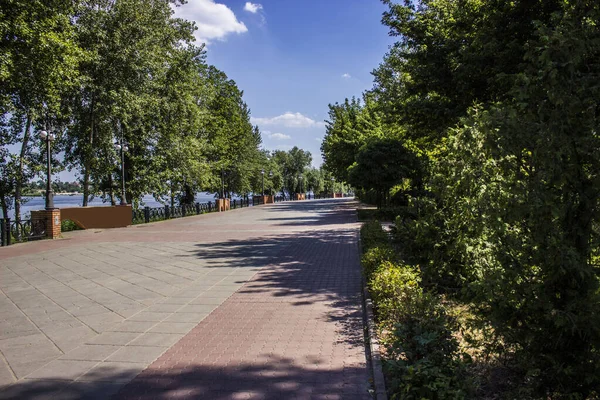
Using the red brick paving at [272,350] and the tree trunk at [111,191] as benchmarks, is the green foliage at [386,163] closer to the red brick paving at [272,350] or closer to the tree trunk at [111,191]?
the red brick paving at [272,350]

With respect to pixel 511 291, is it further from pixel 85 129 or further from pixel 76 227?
pixel 85 129

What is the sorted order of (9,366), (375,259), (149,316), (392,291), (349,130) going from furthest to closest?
1. (349,130)
2. (375,259)
3. (149,316)
4. (392,291)
5. (9,366)

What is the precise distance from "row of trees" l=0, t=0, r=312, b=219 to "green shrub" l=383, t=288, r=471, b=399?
16.5 meters

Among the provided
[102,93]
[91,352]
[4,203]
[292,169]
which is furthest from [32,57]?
Answer: [292,169]

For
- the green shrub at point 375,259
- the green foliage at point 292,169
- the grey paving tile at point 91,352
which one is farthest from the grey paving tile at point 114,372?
the green foliage at point 292,169

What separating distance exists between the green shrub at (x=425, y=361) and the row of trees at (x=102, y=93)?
1649cm

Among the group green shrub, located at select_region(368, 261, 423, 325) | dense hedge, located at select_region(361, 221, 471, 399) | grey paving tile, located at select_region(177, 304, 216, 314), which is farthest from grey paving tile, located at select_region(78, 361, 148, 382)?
green shrub, located at select_region(368, 261, 423, 325)

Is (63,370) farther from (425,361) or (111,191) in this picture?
(111,191)

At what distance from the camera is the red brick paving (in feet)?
11.1

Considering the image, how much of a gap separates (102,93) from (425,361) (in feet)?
77.1

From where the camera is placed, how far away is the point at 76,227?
1930cm

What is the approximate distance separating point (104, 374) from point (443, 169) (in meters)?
4.70

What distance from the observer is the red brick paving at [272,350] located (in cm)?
337

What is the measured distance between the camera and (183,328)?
5.00m
